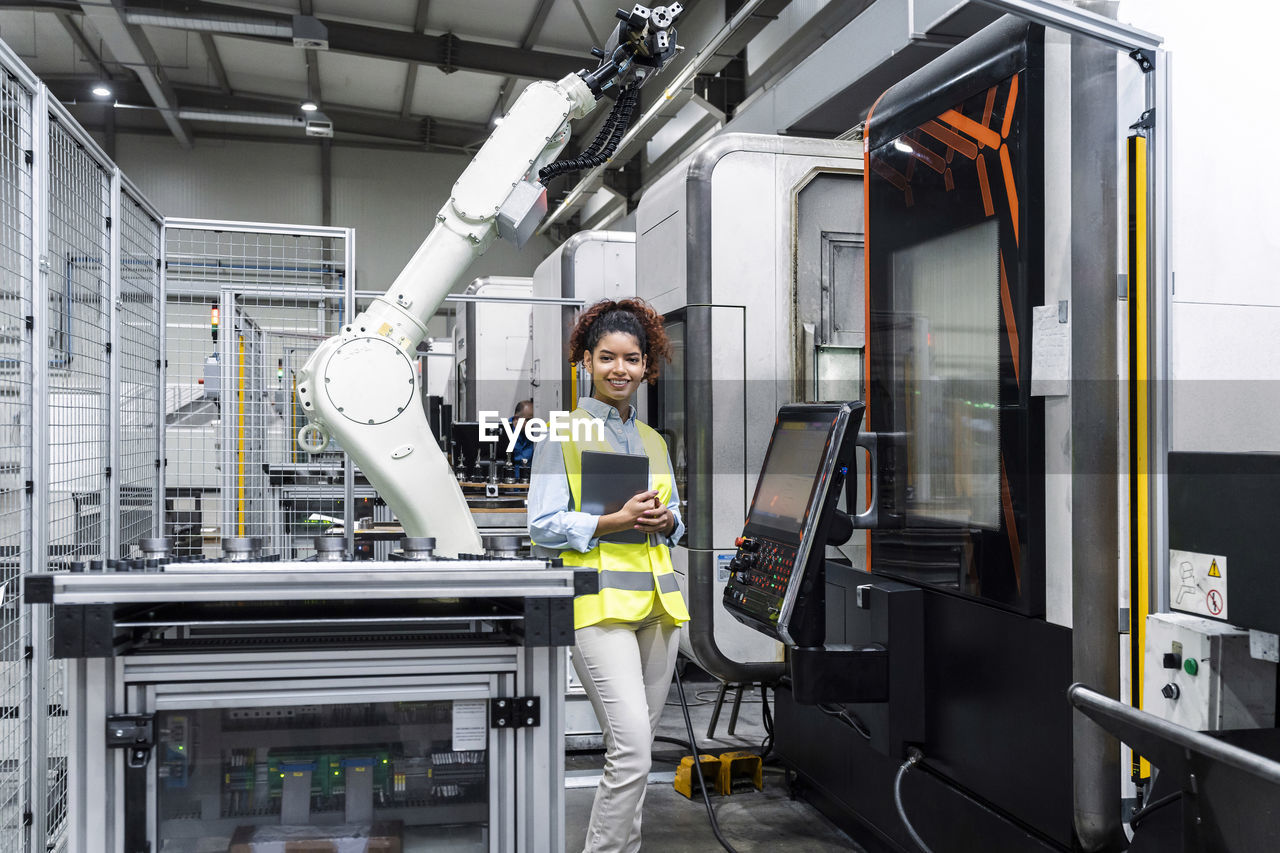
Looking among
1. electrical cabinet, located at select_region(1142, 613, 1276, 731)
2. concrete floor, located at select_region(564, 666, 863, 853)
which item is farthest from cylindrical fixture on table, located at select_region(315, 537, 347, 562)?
electrical cabinet, located at select_region(1142, 613, 1276, 731)

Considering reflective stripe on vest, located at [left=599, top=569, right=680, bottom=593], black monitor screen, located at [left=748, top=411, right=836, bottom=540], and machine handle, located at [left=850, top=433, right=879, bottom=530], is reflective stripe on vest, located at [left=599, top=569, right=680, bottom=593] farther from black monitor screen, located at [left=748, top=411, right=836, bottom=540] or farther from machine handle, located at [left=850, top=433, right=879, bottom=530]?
machine handle, located at [left=850, top=433, right=879, bottom=530]

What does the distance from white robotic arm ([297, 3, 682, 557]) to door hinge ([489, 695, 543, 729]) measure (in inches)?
46.0

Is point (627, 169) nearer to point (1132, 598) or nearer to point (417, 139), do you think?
point (417, 139)

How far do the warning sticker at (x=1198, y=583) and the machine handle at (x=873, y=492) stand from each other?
1.01 meters

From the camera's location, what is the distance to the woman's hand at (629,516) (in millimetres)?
2275

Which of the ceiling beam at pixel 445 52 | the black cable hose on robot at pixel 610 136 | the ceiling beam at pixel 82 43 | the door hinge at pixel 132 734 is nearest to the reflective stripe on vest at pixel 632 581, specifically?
the door hinge at pixel 132 734

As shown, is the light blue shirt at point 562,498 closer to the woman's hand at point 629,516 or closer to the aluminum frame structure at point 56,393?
the woman's hand at point 629,516

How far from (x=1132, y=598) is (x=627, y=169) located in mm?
8104

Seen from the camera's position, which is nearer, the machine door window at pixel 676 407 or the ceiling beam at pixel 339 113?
the machine door window at pixel 676 407

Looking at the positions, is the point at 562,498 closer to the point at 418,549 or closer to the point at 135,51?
the point at 418,549

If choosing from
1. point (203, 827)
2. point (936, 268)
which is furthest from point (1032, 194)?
point (203, 827)

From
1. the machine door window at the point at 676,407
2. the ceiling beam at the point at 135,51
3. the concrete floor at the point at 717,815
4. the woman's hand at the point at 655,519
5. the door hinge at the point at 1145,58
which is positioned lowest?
the concrete floor at the point at 717,815

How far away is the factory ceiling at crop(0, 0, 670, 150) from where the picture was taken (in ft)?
25.9

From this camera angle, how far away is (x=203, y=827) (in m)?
1.77
